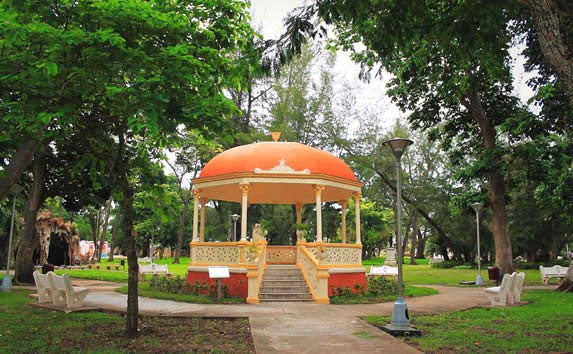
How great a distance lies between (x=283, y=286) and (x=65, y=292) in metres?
6.63

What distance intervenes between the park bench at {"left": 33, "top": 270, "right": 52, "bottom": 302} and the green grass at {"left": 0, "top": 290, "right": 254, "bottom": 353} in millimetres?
858

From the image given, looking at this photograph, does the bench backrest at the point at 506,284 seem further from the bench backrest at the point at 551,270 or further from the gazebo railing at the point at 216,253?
the bench backrest at the point at 551,270

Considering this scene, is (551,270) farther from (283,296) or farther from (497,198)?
(283,296)

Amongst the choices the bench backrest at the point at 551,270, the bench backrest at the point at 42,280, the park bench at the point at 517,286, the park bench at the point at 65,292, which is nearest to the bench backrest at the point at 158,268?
the bench backrest at the point at 42,280

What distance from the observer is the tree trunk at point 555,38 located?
18.5ft

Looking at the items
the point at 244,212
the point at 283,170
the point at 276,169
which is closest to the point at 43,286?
the point at 244,212

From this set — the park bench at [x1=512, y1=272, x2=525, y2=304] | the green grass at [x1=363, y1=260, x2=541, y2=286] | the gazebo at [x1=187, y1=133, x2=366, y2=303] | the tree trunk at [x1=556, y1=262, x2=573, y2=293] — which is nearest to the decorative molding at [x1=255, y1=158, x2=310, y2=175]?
the gazebo at [x1=187, y1=133, x2=366, y2=303]

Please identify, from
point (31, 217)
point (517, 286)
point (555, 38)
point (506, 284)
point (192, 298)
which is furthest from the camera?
point (31, 217)

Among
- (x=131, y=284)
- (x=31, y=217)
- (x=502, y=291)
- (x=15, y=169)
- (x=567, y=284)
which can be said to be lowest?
(x=567, y=284)

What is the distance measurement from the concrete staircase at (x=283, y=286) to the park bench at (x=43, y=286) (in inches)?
232

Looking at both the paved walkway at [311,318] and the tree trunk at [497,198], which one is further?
the tree trunk at [497,198]

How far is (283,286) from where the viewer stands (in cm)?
1486

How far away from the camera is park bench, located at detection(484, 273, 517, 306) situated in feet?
40.0

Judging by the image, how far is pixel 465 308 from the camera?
12195 mm
